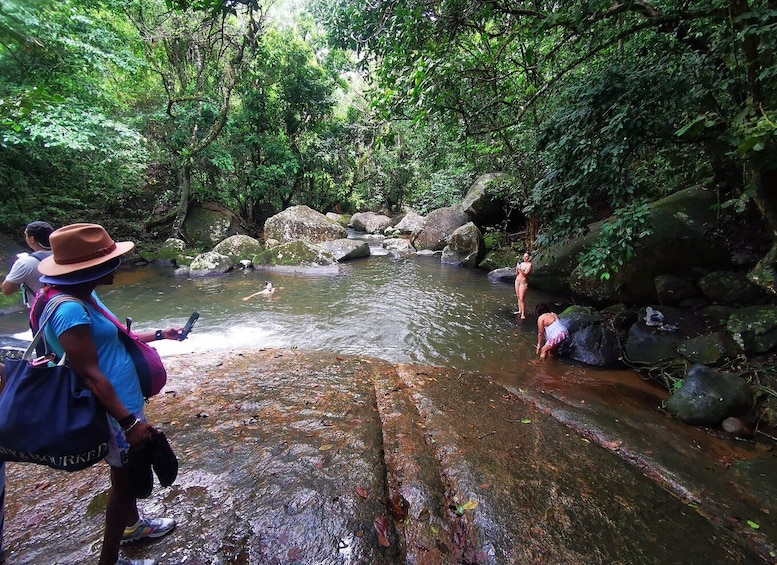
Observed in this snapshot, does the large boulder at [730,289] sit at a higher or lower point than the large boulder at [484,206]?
lower

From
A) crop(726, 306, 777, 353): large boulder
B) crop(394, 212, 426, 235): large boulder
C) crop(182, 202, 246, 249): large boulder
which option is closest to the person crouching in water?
crop(726, 306, 777, 353): large boulder

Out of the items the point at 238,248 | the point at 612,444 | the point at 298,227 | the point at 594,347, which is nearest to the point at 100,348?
the point at 612,444

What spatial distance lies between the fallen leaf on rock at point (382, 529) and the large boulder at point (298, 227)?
14024 mm

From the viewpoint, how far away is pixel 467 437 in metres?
3.43

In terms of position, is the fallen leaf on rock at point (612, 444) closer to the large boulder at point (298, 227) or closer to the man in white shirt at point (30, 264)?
the man in white shirt at point (30, 264)

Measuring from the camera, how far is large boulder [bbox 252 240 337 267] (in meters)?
13.5

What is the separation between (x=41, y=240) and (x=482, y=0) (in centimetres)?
575

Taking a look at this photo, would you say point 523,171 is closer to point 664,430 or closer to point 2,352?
point 664,430

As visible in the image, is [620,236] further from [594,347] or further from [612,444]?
[612,444]

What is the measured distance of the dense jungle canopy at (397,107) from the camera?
446cm

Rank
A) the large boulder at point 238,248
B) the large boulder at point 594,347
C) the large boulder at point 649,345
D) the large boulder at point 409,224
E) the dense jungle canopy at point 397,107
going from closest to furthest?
the dense jungle canopy at point 397,107 → the large boulder at point 649,345 → the large boulder at point 594,347 → the large boulder at point 238,248 → the large boulder at point 409,224

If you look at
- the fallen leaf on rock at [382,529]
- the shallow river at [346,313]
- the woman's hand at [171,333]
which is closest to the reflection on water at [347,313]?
the shallow river at [346,313]

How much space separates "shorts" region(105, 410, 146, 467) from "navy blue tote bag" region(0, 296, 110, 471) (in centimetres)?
10

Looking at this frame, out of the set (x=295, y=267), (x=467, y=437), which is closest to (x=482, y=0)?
(x=467, y=437)
